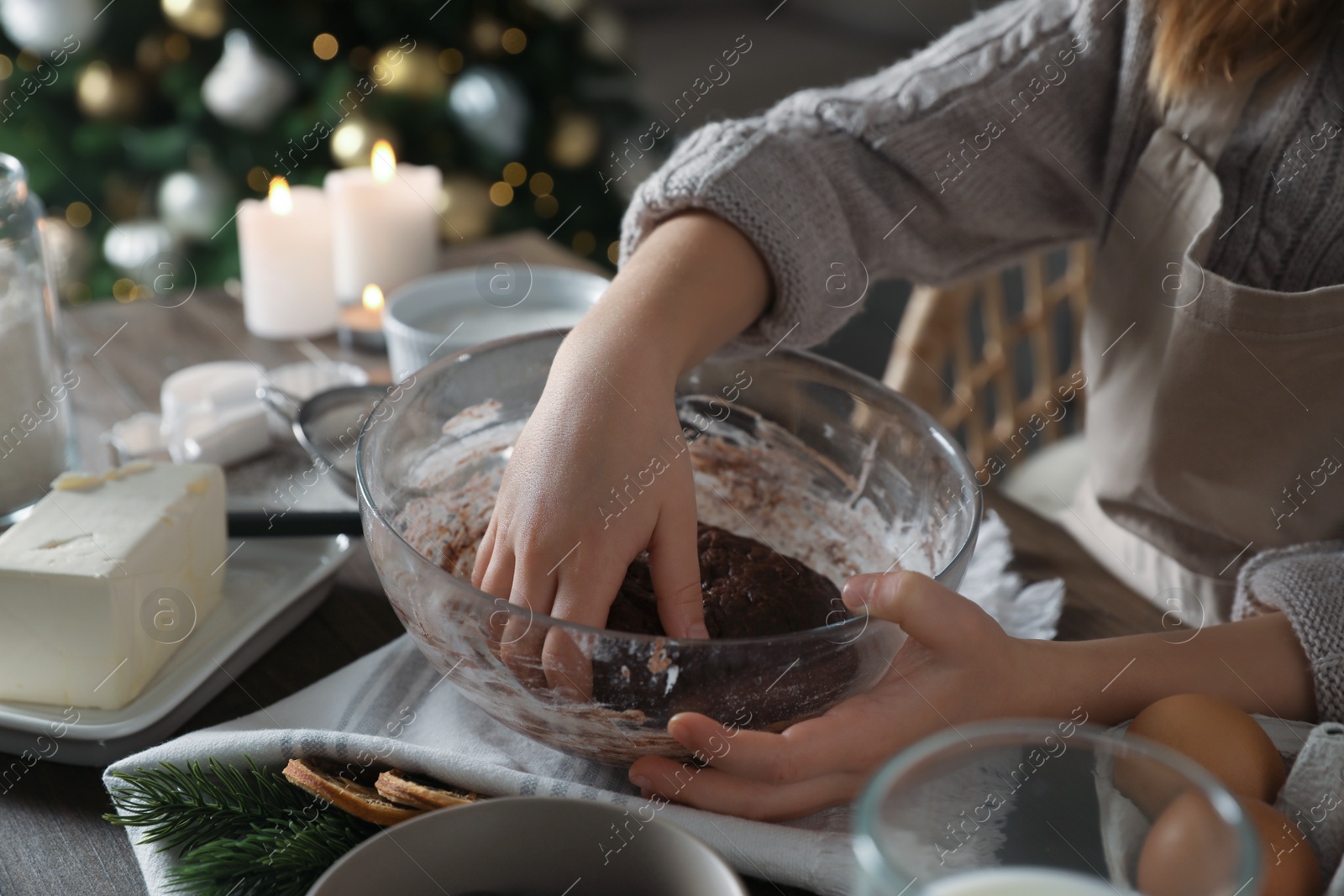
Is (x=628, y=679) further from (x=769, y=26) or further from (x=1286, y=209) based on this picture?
(x=769, y=26)

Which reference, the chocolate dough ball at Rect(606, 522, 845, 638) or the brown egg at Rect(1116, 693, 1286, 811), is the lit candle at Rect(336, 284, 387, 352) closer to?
the chocolate dough ball at Rect(606, 522, 845, 638)

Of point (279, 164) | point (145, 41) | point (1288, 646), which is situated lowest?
point (1288, 646)

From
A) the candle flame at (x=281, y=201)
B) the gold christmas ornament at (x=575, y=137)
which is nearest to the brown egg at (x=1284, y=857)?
the candle flame at (x=281, y=201)

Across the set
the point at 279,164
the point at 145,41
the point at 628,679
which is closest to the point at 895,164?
the point at 628,679

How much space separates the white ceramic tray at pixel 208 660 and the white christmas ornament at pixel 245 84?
1.21 m

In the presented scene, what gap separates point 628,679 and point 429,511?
23 cm

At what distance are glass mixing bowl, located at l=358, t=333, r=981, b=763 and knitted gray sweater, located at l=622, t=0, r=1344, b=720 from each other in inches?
2.7

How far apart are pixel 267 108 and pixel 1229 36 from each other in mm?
1428

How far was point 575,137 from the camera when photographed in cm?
187

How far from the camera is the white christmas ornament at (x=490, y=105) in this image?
66.7 inches

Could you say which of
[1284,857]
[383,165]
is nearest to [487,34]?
[383,165]

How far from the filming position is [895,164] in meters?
0.72

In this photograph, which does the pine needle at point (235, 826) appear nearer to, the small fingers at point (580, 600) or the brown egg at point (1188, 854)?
the small fingers at point (580, 600)

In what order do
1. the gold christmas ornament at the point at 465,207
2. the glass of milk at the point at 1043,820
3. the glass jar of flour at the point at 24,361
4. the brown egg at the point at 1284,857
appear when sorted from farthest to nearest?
the gold christmas ornament at the point at 465,207
the glass jar of flour at the point at 24,361
the brown egg at the point at 1284,857
the glass of milk at the point at 1043,820
